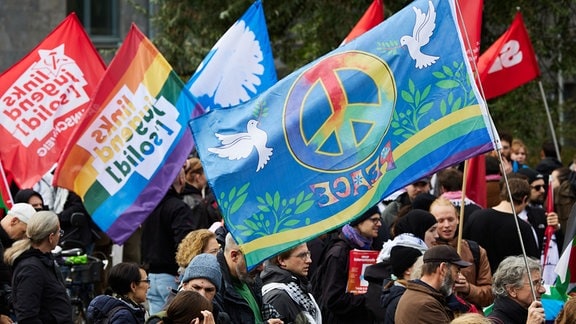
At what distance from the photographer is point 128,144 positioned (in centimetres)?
1251

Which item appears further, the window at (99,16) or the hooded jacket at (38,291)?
the window at (99,16)

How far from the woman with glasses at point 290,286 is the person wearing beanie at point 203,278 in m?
0.80

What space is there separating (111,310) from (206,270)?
1003mm

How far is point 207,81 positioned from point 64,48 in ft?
5.47

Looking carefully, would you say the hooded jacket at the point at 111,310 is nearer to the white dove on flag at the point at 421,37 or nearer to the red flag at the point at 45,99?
the white dove on flag at the point at 421,37

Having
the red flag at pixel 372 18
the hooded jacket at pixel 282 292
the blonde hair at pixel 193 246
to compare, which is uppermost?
the red flag at pixel 372 18

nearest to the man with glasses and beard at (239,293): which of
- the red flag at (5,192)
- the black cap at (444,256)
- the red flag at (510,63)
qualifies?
the black cap at (444,256)

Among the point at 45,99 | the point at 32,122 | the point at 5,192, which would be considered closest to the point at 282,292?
the point at 5,192

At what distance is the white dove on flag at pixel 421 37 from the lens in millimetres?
9242

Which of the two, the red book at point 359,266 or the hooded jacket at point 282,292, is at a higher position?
the hooded jacket at point 282,292

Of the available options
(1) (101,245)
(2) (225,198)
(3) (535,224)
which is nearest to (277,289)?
(2) (225,198)

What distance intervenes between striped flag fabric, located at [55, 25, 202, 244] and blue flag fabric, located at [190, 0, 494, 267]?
9.96 ft

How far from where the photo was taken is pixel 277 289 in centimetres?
970

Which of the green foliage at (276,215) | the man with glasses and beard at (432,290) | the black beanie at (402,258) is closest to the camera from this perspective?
the green foliage at (276,215)
